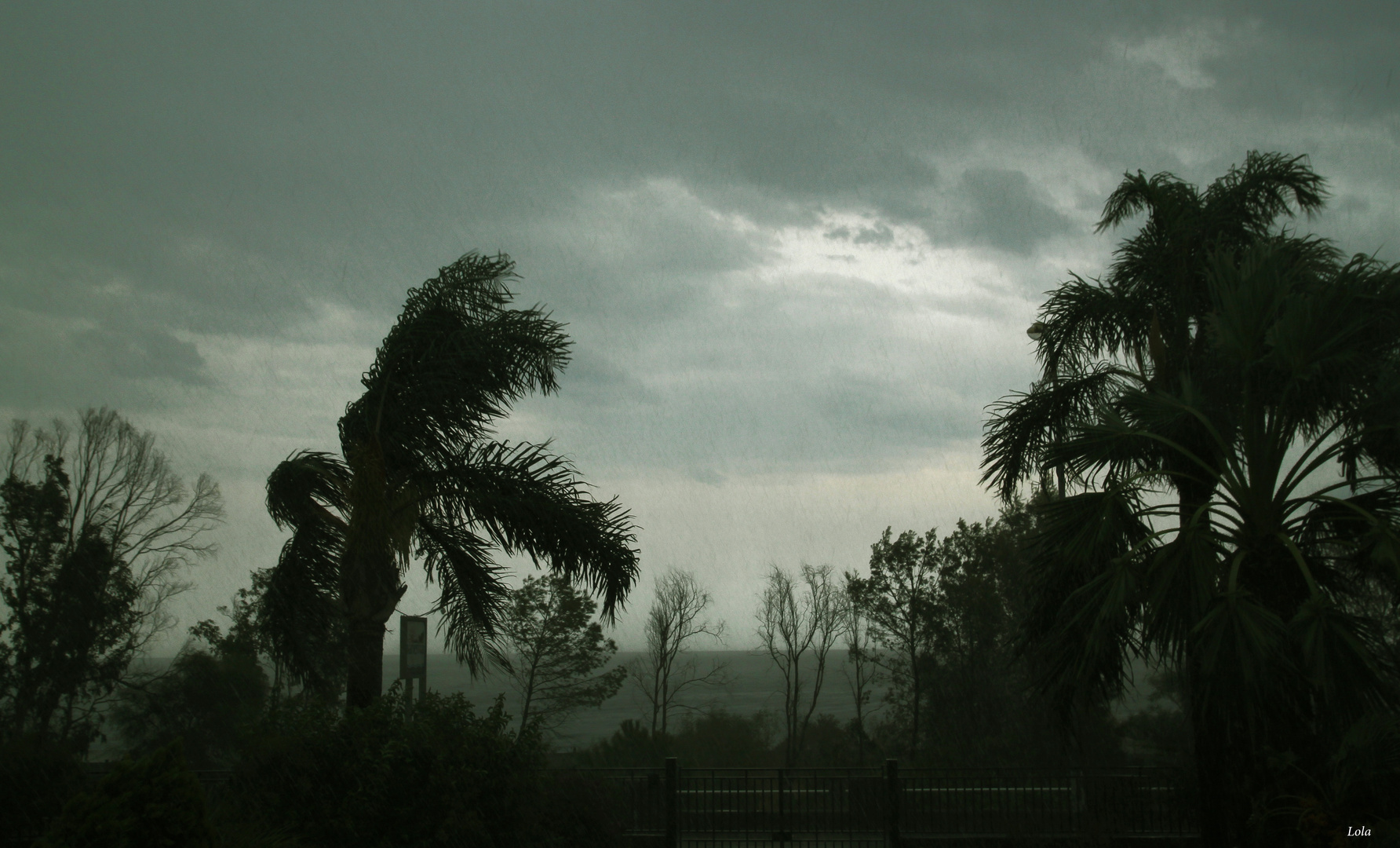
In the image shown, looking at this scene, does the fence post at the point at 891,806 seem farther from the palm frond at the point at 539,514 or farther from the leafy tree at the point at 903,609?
the leafy tree at the point at 903,609

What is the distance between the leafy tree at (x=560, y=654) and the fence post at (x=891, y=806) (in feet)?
37.5

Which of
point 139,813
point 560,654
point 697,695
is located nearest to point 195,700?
point 560,654

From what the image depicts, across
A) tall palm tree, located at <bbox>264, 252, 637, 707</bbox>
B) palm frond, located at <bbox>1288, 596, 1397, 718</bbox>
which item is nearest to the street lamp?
palm frond, located at <bbox>1288, 596, 1397, 718</bbox>

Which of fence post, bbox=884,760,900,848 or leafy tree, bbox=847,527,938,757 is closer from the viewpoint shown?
fence post, bbox=884,760,900,848

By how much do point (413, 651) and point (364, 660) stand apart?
2.99ft

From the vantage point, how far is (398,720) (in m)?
8.13

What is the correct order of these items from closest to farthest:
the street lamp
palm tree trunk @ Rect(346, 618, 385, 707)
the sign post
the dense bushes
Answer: the dense bushes < the sign post < palm tree trunk @ Rect(346, 618, 385, 707) < the street lamp

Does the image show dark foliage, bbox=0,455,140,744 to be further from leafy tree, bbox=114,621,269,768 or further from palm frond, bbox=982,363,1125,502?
palm frond, bbox=982,363,1125,502

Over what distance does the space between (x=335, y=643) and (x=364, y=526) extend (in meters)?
1.41

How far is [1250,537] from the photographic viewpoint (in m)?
9.51

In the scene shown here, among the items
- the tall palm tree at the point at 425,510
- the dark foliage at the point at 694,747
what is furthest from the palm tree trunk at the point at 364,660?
the dark foliage at the point at 694,747

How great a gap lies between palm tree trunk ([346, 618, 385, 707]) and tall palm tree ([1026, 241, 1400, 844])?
6.85 metres

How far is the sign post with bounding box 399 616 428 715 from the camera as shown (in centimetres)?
871

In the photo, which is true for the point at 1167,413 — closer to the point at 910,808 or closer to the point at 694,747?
the point at 910,808
